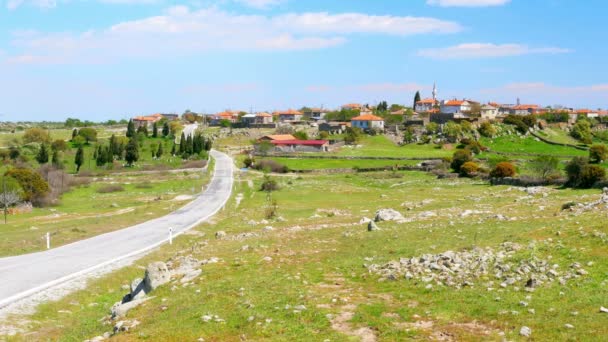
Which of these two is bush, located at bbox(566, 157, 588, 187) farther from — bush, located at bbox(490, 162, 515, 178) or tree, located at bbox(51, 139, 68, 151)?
tree, located at bbox(51, 139, 68, 151)

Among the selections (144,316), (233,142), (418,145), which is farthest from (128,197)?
(233,142)

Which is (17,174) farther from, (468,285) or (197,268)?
(468,285)

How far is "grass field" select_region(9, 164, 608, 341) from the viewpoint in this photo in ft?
50.1

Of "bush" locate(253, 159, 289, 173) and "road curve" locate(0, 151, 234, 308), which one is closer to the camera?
"road curve" locate(0, 151, 234, 308)

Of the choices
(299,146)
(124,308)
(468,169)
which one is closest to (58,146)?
(299,146)

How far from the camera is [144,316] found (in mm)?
18516

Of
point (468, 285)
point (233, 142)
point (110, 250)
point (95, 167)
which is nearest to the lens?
point (468, 285)

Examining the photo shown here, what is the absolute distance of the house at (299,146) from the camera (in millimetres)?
146000

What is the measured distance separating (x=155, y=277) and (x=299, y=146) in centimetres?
12791

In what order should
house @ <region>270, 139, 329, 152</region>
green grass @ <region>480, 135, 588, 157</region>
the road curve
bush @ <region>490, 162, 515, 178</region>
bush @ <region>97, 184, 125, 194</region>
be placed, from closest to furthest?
the road curve < bush @ <region>490, 162, 515, 178</region> < bush @ <region>97, 184, 125, 194</region> < green grass @ <region>480, 135, 588, 157</region> < house @ <region>270, 139, 329, 152</region>

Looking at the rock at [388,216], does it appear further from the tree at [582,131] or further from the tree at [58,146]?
the tree at [58,146]

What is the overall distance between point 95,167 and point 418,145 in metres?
81.8

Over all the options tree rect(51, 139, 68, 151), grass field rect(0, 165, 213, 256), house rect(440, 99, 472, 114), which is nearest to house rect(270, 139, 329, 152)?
grass field rect(0, 165, 213, 256)

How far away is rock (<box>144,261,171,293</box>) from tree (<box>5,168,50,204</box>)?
183 feet
